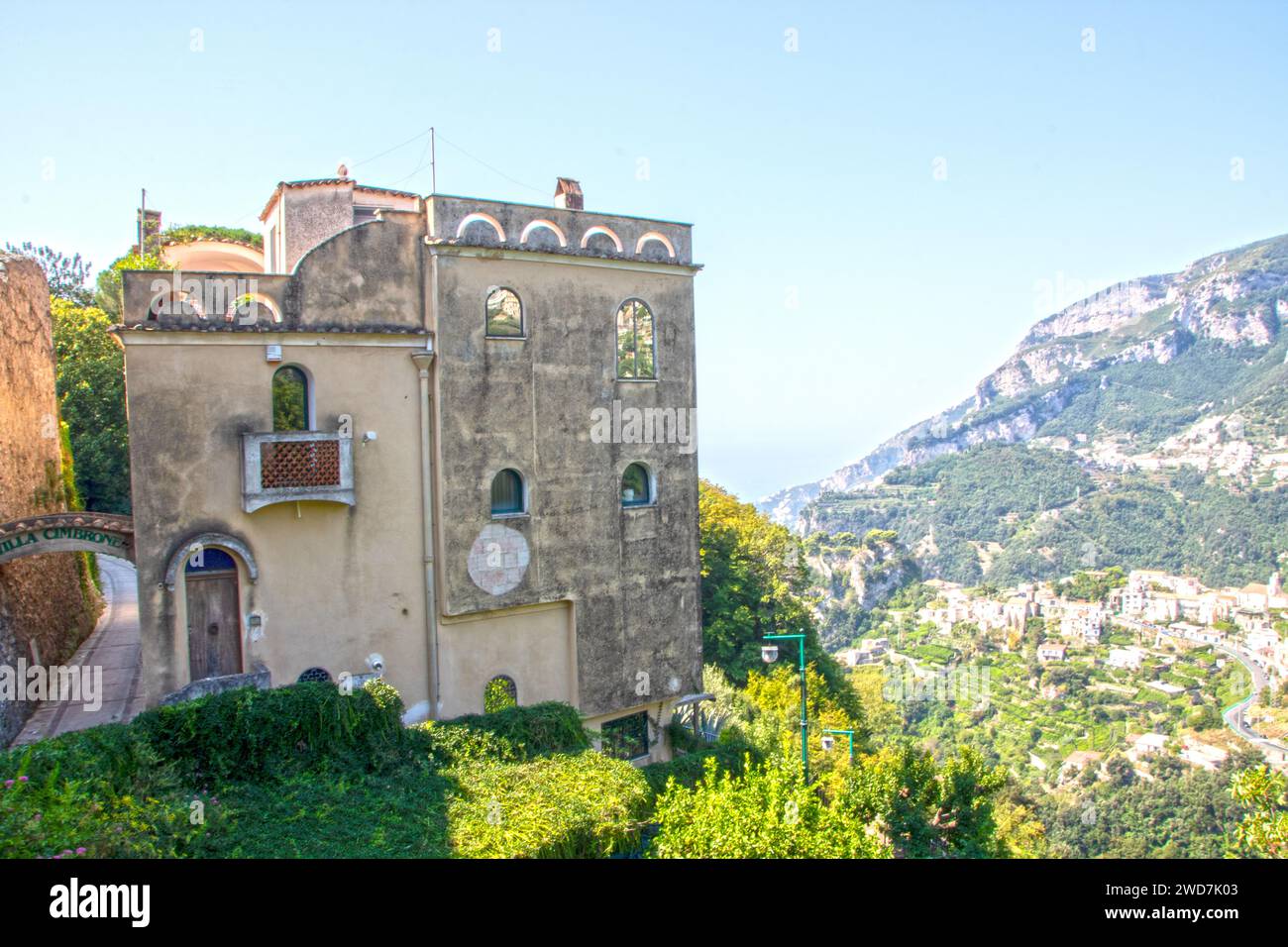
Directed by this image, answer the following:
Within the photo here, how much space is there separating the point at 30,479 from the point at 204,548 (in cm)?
858

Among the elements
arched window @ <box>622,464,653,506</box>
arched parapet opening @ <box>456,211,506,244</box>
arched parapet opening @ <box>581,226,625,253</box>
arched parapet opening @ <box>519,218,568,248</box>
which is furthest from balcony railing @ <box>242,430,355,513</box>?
arched parapet opening @ <box>581,226,625,253</box>

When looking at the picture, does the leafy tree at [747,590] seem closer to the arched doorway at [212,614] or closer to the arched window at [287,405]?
the arched window at [287,405]

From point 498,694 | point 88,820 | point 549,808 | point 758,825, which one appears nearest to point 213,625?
point 498,694

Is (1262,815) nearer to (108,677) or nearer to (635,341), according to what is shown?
(635,341)

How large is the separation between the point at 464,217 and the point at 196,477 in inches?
286

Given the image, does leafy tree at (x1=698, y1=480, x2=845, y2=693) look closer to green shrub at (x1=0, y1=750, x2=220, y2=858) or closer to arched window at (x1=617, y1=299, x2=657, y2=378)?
arched window at (x1=617, y1=299, x2=657, y2=378)

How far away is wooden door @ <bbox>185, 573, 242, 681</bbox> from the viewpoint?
16562 millimetres

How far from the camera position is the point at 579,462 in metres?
19.8

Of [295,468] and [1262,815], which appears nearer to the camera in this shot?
[1262,815]

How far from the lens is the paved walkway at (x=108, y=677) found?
1795 cm

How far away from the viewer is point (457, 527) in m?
18.4

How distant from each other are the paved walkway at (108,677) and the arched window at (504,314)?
33.3ft
